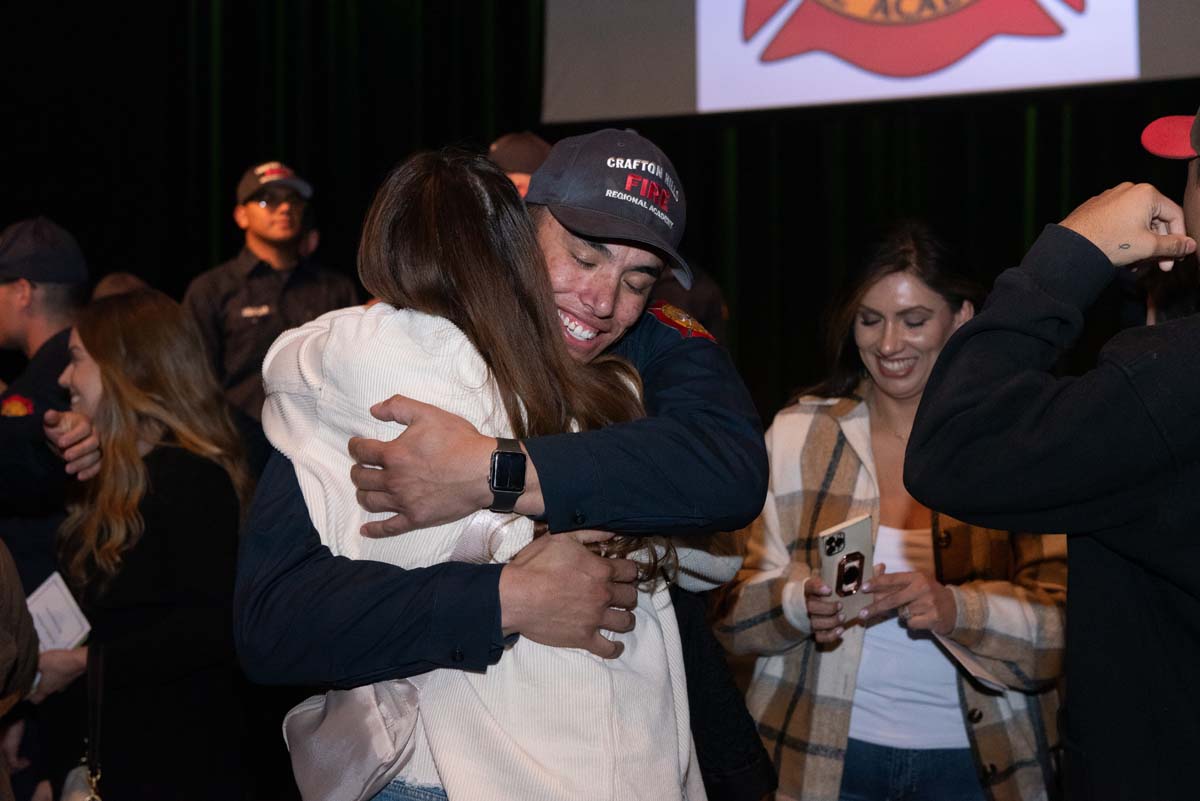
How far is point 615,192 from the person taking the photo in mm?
1692

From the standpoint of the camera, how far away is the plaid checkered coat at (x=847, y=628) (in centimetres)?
223

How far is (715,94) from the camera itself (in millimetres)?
5129

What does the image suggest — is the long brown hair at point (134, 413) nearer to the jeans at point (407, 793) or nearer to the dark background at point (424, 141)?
the jeans at point (407, 793)

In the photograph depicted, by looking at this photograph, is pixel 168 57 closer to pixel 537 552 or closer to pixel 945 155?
pixel 945 155

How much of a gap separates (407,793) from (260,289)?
4030mm

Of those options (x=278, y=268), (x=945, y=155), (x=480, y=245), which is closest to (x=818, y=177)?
(x=945, y=155)

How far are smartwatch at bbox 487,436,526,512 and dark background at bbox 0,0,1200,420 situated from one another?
11.8 ft

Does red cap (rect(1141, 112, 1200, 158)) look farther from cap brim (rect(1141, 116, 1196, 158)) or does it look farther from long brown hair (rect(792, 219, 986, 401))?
long brown hair (rect(792, 219, 986, 401))

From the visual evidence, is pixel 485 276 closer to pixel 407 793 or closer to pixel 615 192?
pixel 615 192

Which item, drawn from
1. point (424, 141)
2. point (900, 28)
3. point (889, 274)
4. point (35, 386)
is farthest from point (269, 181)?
point (889, 274)

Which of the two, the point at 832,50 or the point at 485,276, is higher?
the point at 832,50

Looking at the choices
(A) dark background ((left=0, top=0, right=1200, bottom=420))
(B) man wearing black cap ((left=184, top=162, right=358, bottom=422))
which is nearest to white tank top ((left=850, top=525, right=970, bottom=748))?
(A) dark background ((left=0, top=0, right=1200, bottom=420))

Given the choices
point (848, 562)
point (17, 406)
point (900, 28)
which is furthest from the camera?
point (900, 28)

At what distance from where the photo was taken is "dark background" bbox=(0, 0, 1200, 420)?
528 centimetres
